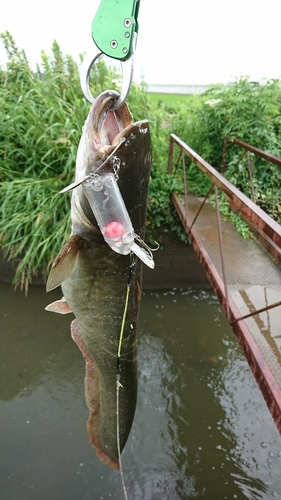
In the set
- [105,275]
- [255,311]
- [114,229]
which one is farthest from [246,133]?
[114,229]

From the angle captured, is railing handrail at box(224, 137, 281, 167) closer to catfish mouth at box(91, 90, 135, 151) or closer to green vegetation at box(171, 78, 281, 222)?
green vegetation at box(171, 78, 281, 222)

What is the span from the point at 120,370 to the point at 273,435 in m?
2.13

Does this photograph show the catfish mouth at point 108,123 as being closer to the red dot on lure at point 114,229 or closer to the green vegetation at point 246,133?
the red dot on lure at point 114,229

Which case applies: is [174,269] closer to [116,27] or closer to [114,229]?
[114,229]

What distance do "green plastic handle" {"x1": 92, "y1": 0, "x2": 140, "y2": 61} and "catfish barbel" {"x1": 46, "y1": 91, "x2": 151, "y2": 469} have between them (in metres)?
0.12

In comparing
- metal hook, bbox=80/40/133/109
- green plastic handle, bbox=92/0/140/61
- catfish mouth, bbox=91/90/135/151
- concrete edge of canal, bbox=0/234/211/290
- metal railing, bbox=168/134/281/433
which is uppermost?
green plastic handle, bbox=92/0/140/61

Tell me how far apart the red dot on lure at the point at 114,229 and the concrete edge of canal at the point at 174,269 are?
11.5ft

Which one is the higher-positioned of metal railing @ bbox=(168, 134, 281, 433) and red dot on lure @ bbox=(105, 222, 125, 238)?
red dot on lure @ bbox=(105, 222, 125, 238)

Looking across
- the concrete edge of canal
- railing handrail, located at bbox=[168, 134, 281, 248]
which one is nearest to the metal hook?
railing handrail, located at bbox=[168, 134, 281, 248]

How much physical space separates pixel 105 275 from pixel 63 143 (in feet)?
10.4

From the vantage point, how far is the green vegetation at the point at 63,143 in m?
4.00

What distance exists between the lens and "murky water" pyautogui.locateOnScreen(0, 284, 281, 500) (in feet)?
8.63

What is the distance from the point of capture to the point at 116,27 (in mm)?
948

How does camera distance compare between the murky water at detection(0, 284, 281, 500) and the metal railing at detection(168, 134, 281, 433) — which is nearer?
the metal railing at detection(168, 134, 281, 433)
